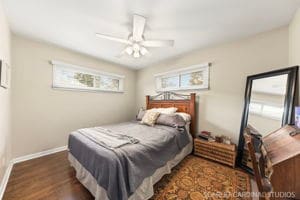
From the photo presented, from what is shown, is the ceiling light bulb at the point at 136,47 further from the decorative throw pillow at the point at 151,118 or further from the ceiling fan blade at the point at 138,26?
the decorative throw pillow at the point at 151,118

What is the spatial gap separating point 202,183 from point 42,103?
3.44 meters

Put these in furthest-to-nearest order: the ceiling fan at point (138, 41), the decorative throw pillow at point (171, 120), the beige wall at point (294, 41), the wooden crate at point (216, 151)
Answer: the decorative throw pillow at point (171, 120) < the wooden crate at point (216, 151) < the ceiling fan at point (138, 41) < the beige wall at point (294, 41)

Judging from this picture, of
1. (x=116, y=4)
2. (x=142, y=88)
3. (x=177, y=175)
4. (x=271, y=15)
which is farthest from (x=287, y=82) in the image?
(x=142, y=88)

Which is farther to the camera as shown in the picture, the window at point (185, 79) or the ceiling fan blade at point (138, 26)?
the window at point (185, 79)

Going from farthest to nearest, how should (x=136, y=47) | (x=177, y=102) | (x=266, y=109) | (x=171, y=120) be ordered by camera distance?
(x=177, y=102) < (x=171, y=120) < (x=136, y=47) < (x=266, y=109)

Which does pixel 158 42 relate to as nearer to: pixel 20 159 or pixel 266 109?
pixel 266 109

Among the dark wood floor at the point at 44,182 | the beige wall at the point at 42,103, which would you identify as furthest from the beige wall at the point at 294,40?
the beige wall at the point at 42,103

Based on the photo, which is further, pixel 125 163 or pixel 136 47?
pixel 136 47

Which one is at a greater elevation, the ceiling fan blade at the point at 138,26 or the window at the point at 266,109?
the ceiling fan blade at the point at 138,26

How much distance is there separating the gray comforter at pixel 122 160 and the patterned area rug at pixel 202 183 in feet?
1.00

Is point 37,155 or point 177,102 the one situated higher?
point 177,102

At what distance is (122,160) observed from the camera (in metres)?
1.41

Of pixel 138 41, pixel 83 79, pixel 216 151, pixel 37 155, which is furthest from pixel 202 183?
pixel 83 79

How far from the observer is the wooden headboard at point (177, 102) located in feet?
10.2
